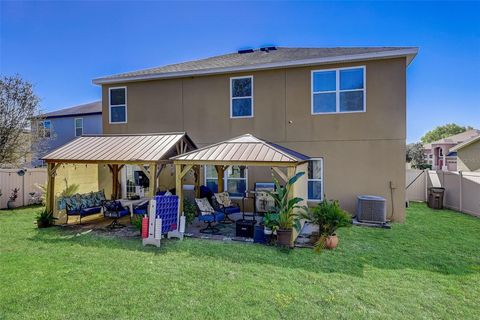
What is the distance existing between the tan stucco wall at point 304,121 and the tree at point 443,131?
194 feet

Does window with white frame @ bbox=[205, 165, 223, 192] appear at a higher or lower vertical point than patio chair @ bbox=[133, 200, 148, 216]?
higher

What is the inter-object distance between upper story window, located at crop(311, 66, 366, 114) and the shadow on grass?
4.55 metres

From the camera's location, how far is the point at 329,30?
1504cm

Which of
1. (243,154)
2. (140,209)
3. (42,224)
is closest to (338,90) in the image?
(243,154)

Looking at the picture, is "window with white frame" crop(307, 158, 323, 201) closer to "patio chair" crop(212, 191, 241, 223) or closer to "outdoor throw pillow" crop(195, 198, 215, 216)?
"patio chair" crop(212, 191, 241, 223)

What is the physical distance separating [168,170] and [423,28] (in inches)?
526

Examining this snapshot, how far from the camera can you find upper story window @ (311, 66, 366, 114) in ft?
33.4

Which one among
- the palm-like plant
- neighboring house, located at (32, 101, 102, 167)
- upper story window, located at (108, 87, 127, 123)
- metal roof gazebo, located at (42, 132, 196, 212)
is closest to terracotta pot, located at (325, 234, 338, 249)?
the palm-like plant

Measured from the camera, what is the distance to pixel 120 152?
8.90 meters

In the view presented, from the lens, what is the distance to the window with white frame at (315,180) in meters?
10.6

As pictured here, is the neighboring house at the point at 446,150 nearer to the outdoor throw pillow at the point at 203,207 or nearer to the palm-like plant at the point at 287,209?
the palm-like plant at the point at 287,209

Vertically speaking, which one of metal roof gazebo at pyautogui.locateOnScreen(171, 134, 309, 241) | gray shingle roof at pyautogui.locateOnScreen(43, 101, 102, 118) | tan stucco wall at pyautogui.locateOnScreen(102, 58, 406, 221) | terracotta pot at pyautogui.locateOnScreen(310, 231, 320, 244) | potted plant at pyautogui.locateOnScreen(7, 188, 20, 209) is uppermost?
gray shingle roof at pyautogui.locateOnScreen(43, 101, 102, 118)

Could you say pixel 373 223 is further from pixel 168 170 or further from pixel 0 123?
pixel 0 123

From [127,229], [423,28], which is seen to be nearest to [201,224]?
[127,229]
